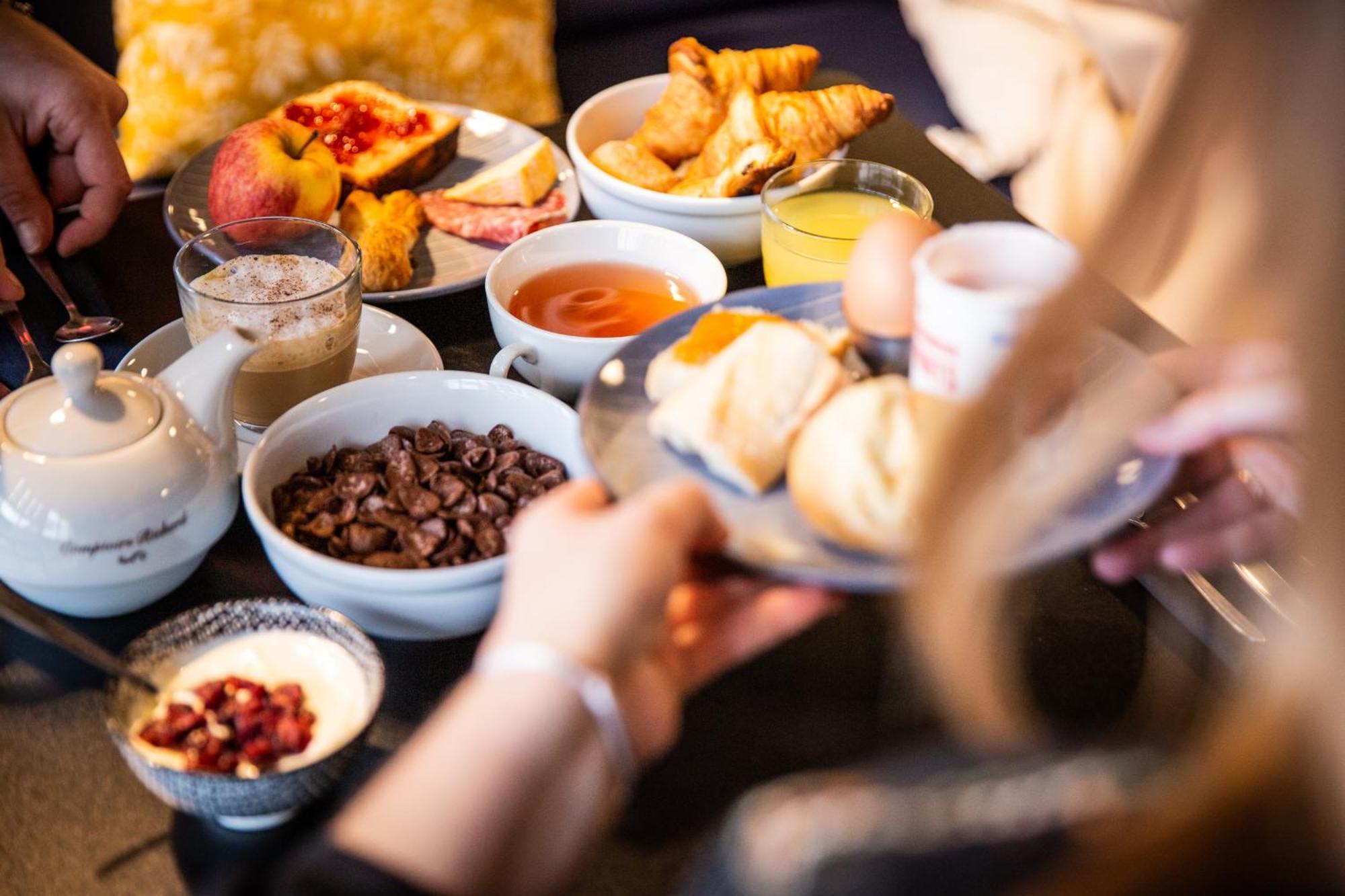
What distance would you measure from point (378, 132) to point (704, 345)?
817 millimetres

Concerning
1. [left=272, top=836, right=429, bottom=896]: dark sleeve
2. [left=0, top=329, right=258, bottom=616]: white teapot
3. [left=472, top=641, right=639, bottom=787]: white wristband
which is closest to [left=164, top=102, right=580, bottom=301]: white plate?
[left=0, top=329, right=258, bottom=616]: white teapot

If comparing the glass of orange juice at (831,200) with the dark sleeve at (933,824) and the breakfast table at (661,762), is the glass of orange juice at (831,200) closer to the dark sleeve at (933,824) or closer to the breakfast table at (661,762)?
the breakfast table at (661,762)

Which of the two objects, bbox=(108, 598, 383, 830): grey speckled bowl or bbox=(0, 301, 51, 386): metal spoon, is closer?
bbox=(108, 598, 383, 830): grey speckled bowl

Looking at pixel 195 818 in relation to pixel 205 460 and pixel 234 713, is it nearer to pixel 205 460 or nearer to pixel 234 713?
pixel 234 713

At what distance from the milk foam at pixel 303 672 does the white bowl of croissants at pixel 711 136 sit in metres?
0.75

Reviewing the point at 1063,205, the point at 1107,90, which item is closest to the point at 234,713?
the point at 1063,205

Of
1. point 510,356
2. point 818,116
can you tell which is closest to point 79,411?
point 510,356

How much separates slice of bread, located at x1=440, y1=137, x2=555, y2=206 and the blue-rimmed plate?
53cm

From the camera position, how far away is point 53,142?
4.50 ft

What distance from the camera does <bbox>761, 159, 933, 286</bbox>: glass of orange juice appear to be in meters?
1.26

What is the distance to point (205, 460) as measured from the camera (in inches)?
34.6

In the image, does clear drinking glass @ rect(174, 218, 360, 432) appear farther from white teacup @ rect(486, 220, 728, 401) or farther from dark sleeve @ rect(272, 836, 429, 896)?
dark sleeve @ rect(272, 836, 429, 896)

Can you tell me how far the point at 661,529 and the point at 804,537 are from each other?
0.13 metres

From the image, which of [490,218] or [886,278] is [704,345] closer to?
[886,278]
